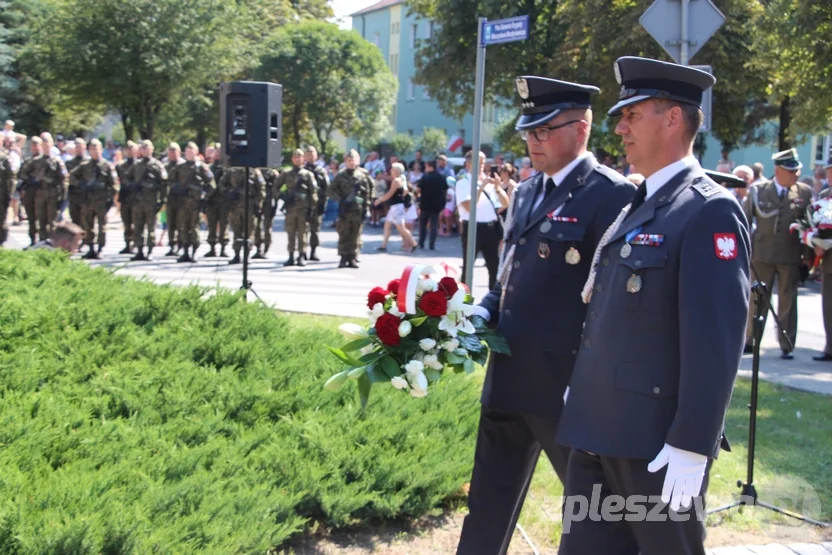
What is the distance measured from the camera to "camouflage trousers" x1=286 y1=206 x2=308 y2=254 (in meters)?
17.9

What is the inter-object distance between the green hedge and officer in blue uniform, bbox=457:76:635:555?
3.53ft

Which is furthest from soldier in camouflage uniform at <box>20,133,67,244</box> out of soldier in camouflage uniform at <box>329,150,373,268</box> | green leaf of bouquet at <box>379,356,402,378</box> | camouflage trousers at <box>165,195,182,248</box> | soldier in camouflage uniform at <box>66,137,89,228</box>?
green leaf of bouquet at <box>379,356,402,378</box>

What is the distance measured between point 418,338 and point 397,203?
57.2ft

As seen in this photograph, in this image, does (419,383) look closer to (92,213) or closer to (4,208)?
(92,213)

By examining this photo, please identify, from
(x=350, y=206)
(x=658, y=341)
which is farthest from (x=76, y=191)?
(x=658, y=341)

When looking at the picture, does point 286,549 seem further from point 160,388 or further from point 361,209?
point 361,209

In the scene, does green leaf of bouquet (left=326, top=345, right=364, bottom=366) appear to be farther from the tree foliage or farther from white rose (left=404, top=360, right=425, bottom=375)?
the tree foliage

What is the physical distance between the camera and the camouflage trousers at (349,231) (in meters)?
17.9

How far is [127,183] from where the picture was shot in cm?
1788

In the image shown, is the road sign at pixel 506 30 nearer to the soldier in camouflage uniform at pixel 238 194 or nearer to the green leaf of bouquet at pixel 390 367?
the green leaf of bouquet at pixel 390 367

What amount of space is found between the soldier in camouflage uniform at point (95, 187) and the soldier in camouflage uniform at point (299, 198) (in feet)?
10.1

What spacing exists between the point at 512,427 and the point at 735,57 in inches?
776

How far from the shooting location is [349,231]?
18.1m

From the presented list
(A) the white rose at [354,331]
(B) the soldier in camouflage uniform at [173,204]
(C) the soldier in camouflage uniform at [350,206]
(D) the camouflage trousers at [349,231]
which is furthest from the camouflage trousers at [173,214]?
(A) the white rose at [354,331]
